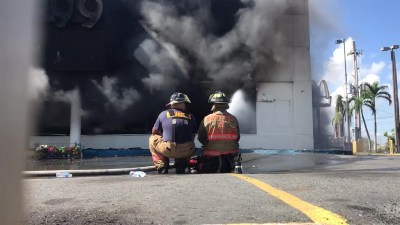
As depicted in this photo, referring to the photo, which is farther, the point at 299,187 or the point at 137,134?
the point at 137,134

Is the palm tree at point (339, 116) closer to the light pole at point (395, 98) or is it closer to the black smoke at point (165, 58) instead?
the light pole at point (395, 98)

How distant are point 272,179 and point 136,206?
8.33 ft

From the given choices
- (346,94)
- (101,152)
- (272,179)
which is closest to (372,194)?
(272,179)

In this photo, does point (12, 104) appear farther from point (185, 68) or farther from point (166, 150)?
point (185, 68)

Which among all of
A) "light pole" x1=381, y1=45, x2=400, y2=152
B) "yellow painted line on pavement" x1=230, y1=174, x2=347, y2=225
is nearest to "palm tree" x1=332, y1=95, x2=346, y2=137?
"light pole" x1=381, y1=45, x2=400, y2=152

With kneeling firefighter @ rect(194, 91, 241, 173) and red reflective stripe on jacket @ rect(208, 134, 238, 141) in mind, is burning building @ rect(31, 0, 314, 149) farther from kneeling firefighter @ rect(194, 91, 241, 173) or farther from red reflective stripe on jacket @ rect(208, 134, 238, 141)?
red reflective stripe on jacket @ rect(208, 134, 238, 141)

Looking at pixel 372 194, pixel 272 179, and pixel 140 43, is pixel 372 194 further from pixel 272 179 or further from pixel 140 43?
pixel 140 43

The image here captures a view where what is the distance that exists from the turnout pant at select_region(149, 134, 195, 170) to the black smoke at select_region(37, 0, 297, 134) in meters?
11.8

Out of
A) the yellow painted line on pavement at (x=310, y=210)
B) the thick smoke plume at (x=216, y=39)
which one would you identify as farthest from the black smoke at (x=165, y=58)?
the yellow painted line on pavement at (x=310, y=210)

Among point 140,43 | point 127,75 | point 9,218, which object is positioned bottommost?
point 9,218

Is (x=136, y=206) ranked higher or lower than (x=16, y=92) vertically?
lower

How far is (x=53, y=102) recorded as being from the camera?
18.1 metres

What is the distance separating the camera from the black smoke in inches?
771

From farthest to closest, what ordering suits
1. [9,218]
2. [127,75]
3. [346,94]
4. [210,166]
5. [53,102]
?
[346,94] → [127,75] → [53,102] → [210,166] → [9,218]
